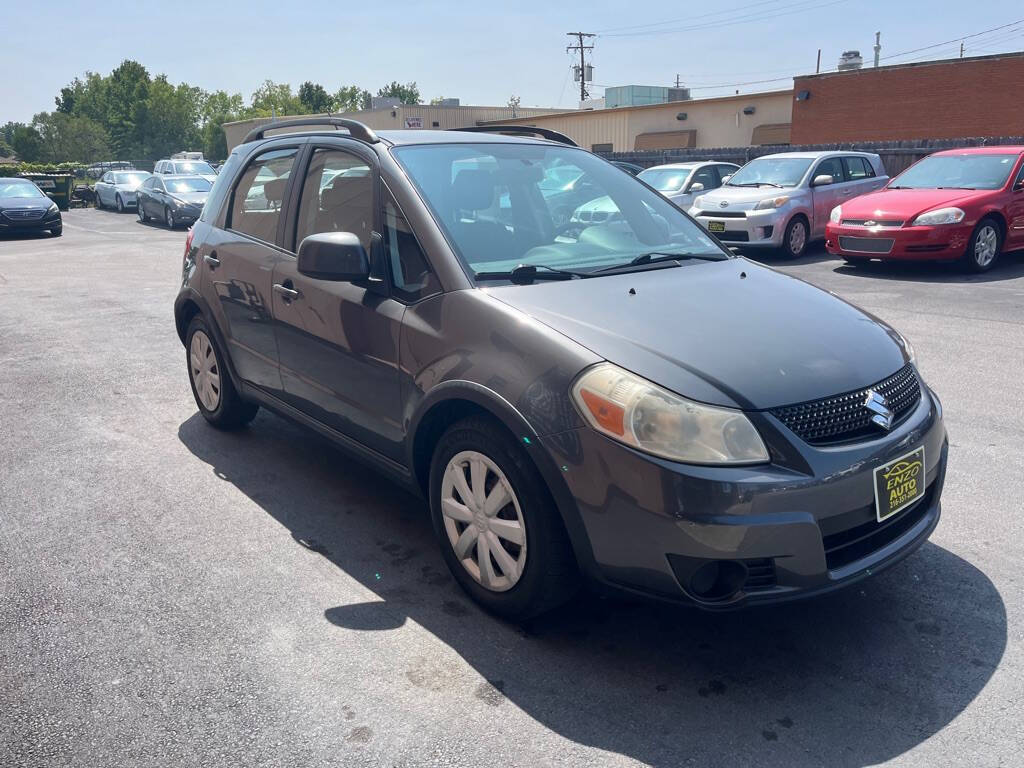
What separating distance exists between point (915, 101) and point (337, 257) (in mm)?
30748

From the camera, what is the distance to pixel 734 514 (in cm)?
271

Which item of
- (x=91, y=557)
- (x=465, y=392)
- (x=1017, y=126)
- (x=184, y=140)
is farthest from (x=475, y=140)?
(x=184, y=140)

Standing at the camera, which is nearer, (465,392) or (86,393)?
(465,392)

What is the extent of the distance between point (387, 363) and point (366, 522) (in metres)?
0.98

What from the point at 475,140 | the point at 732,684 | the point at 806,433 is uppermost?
the point at 475,140

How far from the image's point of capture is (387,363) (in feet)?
12.2

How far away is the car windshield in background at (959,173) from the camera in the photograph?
38.5ft

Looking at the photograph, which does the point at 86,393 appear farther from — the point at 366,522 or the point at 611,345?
the point at 611,345

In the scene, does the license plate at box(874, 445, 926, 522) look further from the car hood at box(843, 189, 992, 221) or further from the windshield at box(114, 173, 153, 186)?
the windshield at box(114, 173, 153, 186)

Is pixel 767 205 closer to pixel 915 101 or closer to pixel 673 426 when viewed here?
pixel 673 426

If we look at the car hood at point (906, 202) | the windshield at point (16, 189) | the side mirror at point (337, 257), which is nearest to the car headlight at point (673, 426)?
the side mirror at point (337, 257)

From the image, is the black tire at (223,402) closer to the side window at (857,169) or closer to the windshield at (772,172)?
the windshield at (772,172)

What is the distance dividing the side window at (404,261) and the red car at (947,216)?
29.7 feet

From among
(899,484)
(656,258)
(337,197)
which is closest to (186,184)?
(337,197)
